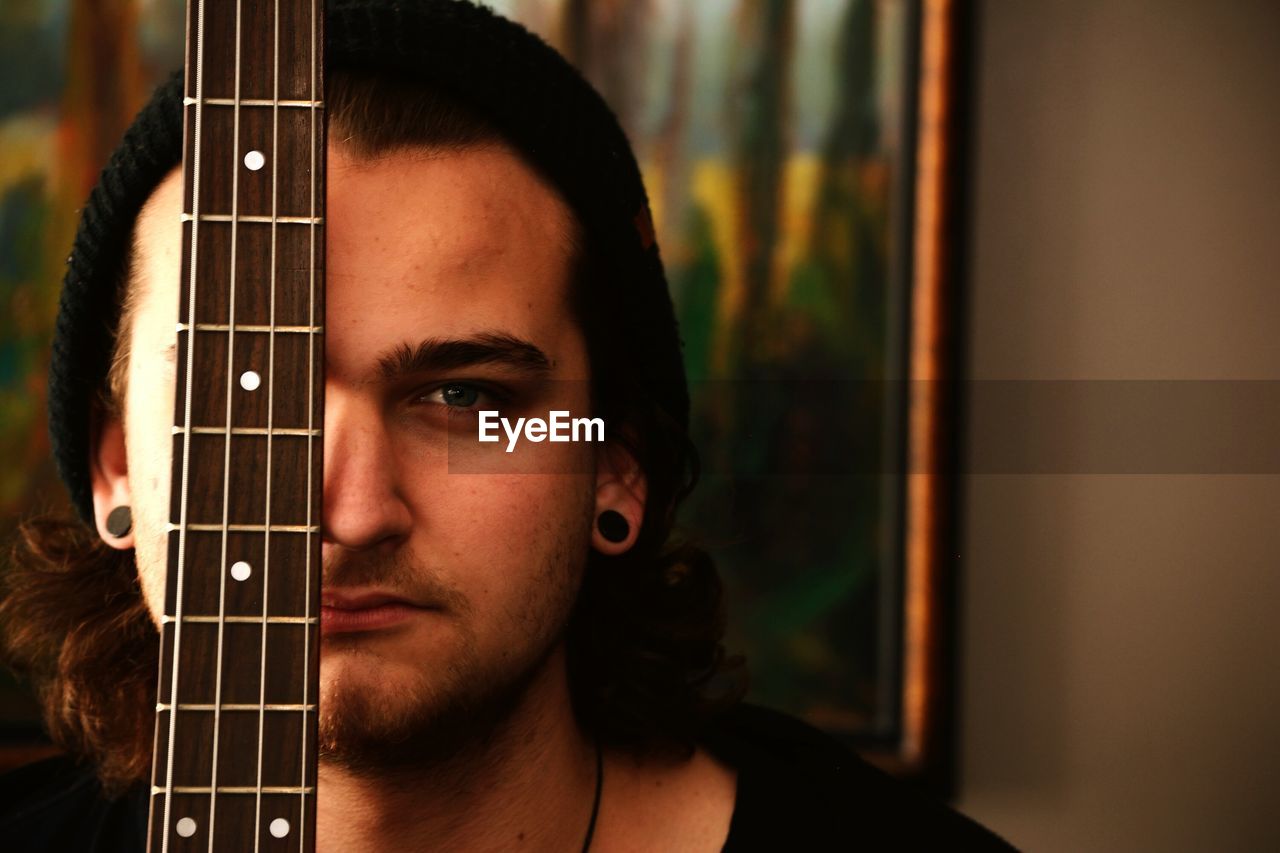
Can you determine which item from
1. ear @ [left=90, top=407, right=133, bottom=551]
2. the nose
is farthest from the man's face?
ear @ [left=90, top=407, right=133, bottom=551]

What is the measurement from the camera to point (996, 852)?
112cm

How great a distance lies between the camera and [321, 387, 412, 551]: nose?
2.70ft

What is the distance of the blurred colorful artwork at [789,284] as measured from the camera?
1400mm

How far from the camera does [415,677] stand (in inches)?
35.0

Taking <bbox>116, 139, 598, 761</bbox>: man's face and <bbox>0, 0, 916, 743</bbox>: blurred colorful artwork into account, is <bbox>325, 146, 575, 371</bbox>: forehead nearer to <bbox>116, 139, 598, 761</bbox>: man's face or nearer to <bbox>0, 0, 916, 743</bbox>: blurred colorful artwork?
<bbox>116, 139, 598, 761</bbox>: man's face

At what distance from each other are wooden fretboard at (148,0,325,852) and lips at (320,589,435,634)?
0.16 metres

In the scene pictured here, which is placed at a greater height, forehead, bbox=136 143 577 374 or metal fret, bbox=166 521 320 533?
forehead, bbox=136 143 577 374

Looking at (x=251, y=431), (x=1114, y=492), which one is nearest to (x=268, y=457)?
(x=251, y=431)

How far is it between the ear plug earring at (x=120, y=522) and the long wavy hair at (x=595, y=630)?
3.6 inches

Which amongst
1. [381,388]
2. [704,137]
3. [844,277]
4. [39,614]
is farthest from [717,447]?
[39,614]

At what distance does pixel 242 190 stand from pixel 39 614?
2.57ft

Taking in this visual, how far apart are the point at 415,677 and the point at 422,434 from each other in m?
0.18

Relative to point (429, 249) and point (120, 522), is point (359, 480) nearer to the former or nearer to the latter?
point (429, 249)

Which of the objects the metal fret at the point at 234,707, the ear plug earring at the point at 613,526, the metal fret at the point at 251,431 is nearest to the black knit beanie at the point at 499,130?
the ear plug earring at the point at 613,526
